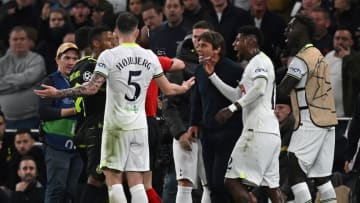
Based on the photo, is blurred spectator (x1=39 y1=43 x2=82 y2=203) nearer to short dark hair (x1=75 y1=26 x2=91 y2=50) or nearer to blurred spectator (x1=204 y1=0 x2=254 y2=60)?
short dark hair (x1=75 y1=26 x2=91 y2=50)

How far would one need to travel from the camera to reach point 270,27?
68.7 ft

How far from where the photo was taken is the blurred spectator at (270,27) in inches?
819

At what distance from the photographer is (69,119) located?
59.8 ft

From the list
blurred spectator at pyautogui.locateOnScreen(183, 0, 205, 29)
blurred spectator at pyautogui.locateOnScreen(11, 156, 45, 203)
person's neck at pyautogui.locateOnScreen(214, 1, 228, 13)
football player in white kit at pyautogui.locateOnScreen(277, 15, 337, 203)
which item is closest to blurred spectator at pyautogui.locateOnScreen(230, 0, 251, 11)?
blurred spectator at pyautogui.locateOnScreen(183, 0, 205, 29)

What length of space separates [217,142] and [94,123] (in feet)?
4.80

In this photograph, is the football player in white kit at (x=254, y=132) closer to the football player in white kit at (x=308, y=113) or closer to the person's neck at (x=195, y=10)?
the football player in white kit at (x=308, y=113)

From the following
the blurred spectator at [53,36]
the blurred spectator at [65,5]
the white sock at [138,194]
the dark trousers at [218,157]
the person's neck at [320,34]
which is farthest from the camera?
the blurred spectator at [65,5]

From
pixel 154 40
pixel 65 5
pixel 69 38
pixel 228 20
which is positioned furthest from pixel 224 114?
pixel 65 5

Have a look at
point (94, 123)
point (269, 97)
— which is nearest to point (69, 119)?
point (94, 123)

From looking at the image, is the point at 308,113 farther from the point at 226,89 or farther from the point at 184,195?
the point at 184,195

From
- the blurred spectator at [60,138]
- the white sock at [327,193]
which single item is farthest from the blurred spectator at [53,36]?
the white sock at [327,193]

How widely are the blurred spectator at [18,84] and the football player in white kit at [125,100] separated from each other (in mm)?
6279

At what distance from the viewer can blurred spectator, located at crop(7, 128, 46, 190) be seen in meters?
20.0

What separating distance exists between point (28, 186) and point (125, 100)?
453cm
